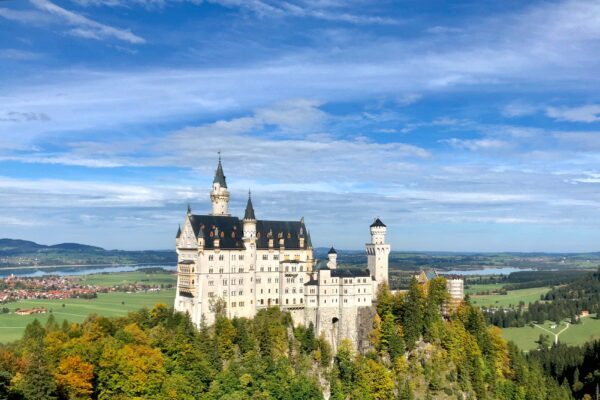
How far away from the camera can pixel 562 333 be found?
6890 inches

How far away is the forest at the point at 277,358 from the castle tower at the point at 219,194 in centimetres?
1746

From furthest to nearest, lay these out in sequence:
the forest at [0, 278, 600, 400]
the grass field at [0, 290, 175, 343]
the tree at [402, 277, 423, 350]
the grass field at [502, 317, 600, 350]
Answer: the grass field at [502, 317, 600, 350] → the grass field at [0, 290, 175, 343] → the tree at [402, 277, 423, 350] → the forest at [0, 278, 600, 400]

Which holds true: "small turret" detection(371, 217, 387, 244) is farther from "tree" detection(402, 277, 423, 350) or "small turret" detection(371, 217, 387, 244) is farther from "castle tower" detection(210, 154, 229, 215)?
"castle tower" detection(210, 154, 229, 215)

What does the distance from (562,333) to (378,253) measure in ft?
331

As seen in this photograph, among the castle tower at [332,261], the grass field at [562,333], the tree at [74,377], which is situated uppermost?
the castle tower at [332,261]

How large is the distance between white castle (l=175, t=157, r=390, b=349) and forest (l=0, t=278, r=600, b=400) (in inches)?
96.0

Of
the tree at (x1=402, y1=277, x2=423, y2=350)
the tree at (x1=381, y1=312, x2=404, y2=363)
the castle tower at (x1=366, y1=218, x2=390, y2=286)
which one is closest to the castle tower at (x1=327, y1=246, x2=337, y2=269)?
the castle tower at (x1=366, y1=218, x2=390, y2=286)

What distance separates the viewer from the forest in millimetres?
71562

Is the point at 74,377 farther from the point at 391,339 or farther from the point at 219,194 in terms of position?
the point at 391,339

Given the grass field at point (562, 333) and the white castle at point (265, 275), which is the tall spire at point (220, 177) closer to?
the white castle at point (265, 275)

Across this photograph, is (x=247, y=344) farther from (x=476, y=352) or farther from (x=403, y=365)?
(x=476, y=352)

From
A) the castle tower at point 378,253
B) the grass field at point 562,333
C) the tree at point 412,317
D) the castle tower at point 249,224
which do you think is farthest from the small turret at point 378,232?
the grass field at point 562,333

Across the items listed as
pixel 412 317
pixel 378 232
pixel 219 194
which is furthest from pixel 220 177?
pixel 412 317

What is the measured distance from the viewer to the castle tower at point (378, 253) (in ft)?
336
